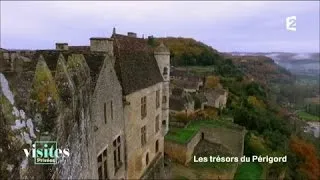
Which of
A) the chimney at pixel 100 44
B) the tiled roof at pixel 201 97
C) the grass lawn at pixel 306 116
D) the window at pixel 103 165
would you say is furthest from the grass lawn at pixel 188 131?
the grass lawn at pixel 306 116

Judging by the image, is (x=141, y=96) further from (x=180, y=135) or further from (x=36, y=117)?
(x=36, y=117)

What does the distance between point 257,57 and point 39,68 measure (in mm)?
131160

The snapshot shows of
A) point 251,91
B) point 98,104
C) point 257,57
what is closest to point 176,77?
point 251,91

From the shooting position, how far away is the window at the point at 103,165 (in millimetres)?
12767

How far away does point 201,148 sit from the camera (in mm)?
27328

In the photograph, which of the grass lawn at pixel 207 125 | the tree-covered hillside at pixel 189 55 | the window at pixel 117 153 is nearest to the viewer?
the window at pixel 117 153

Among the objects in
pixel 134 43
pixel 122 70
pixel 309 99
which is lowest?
pixel 309 99

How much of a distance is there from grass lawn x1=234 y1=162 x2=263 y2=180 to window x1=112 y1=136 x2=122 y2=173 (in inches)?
564

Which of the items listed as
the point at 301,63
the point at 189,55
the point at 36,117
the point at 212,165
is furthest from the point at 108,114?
the point at 301,63

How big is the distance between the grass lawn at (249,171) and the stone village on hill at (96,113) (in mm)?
1335

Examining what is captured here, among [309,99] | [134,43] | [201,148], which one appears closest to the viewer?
[134,43]

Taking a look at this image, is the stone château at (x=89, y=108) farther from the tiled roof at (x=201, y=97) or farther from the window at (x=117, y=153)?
the tiled roof at (x=201, y=97)

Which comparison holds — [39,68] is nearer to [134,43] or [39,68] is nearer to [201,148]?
[134,43]

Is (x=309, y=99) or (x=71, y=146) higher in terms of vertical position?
(x=71, y=146)
